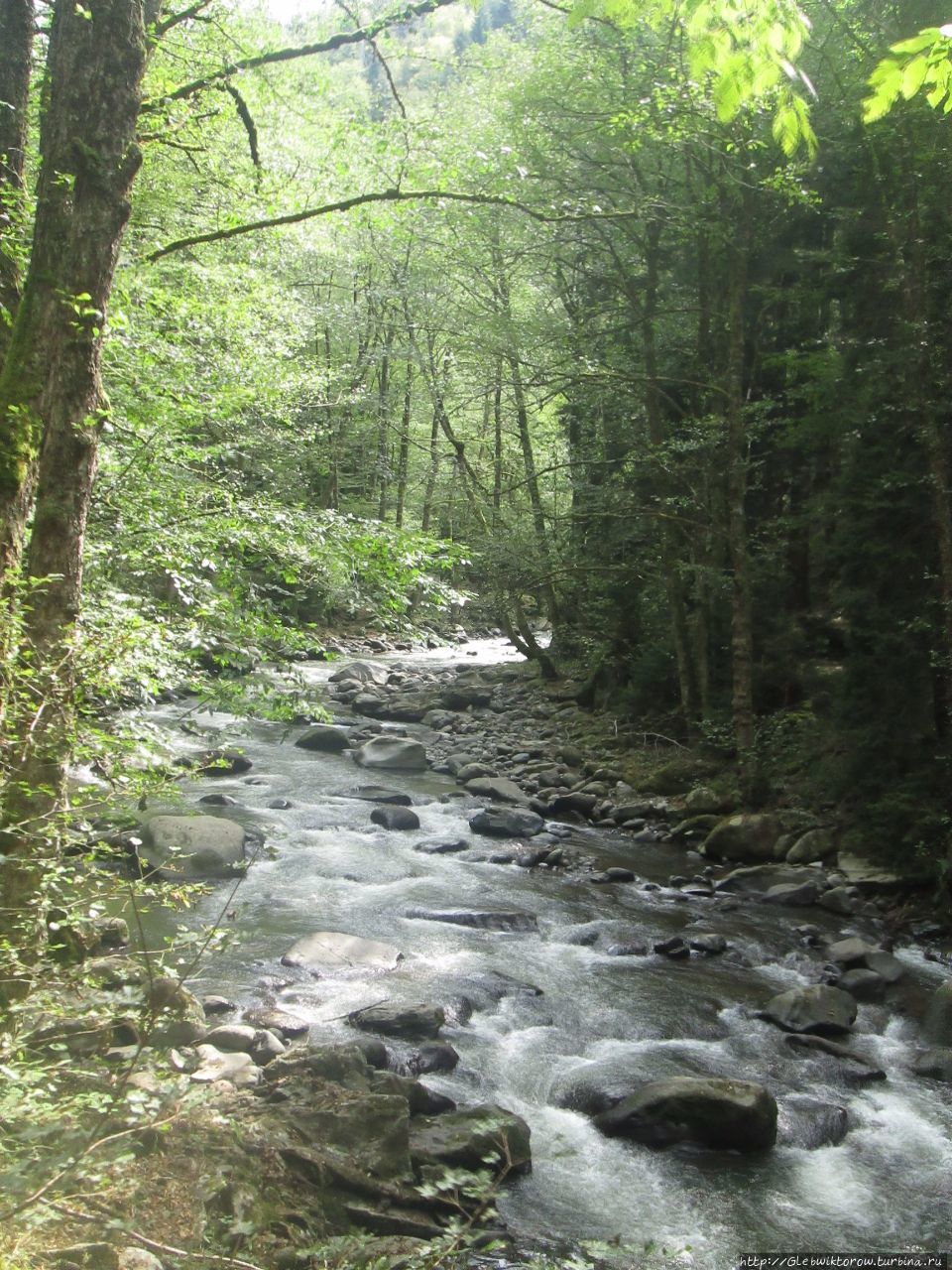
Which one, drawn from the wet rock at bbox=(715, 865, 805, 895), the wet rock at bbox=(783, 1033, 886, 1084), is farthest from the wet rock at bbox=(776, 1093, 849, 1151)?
the wet rock at bbox=(715, 865, 805, 895)

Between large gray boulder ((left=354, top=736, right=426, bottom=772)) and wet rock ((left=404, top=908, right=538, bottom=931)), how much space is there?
679 centimetres

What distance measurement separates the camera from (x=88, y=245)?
15.2 ft

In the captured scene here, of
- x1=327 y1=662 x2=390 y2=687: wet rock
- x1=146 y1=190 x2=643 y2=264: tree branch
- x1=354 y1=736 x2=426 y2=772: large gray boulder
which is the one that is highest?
x1=146 y1=190 x2=643 y2=264: tree branch

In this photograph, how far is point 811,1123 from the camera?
6453 millimetres

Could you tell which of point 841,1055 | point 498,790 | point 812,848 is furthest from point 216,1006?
point 498,790

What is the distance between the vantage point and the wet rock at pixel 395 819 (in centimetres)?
1326

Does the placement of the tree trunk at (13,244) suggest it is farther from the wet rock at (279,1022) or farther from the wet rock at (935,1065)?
the wet rock at (935,1065)

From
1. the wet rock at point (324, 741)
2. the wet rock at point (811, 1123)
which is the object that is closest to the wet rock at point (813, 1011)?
the wet rock at point (811, 1123)

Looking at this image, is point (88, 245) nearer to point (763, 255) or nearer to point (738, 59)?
point (738, 59)

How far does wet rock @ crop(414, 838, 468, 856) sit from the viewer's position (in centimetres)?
1235

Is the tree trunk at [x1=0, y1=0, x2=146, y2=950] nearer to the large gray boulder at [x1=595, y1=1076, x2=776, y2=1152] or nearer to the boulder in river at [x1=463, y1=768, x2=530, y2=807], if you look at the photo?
the large gray boulder at [x1=595, y1=1076, x2=776, y2=1152]

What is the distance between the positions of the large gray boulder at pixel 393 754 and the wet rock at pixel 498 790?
1430 millimetres

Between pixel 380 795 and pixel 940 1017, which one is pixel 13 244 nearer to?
pixel 940 1017

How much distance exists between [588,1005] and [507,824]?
5.25m
